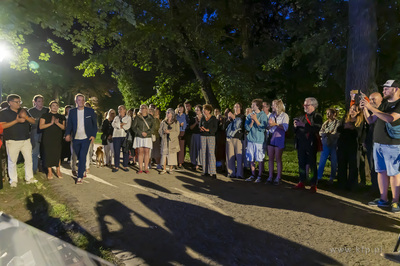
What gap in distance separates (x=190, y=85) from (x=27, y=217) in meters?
14.1

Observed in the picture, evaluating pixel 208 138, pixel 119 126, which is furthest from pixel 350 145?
pixel 119 126

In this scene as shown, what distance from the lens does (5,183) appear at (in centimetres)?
738

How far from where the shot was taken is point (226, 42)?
18281 mm

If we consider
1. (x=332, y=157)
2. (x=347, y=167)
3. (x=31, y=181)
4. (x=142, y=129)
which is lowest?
(x=31, y=181)

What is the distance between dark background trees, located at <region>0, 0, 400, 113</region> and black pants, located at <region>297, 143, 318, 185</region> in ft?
8.63

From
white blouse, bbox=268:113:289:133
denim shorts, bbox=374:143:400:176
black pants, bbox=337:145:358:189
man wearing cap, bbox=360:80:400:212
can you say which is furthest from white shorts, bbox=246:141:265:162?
denim shorts, bbox=374:143:400:176

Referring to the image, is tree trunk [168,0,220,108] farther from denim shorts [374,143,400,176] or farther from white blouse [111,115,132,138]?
denim shorts [374,143,400,176]

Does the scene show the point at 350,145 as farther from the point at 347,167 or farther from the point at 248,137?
the point at 248,137

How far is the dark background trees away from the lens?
26.1 feet

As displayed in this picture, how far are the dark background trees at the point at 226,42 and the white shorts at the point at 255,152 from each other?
3.01 meters

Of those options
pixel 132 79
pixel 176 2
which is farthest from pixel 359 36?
pixel 132 79

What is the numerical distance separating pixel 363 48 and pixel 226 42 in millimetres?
11155

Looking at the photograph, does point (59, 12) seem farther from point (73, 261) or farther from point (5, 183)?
point (73, 261)

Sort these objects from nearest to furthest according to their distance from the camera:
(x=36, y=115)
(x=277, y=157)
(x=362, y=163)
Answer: (x=362, y=163) → (x=277, y=157) → (x=36, y=115)
